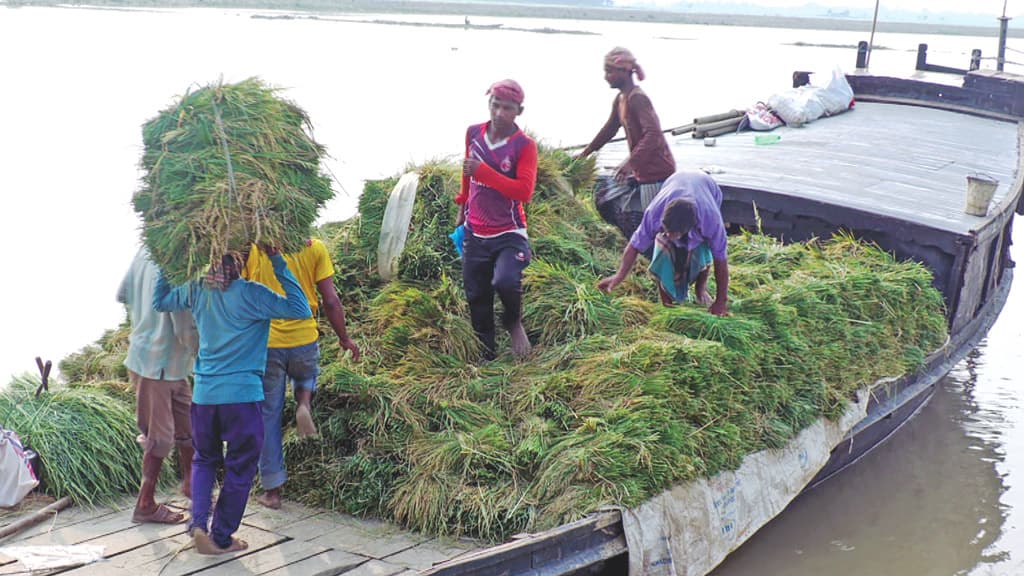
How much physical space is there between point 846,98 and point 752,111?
6.71 ft

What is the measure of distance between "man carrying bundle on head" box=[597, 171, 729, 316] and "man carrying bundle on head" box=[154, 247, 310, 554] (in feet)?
6.91

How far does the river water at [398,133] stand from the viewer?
621 cm

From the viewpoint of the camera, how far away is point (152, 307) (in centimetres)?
381

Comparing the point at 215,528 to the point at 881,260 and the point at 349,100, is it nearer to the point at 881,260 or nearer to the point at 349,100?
the point at 881,260

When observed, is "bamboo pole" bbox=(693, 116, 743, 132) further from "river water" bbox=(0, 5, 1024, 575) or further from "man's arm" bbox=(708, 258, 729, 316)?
"man's arm" bbox=(708, 258, 729, 316)

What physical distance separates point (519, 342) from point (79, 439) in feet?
6.77

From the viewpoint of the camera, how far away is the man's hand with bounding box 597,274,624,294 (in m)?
5.17

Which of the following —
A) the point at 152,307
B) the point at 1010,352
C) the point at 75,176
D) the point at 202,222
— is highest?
the point at 202,222

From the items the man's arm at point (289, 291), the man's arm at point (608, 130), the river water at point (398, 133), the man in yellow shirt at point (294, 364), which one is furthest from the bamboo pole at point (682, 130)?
the man's arm at point (289, 291)

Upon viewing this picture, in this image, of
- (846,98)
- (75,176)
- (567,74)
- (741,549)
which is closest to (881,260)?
(741,549)

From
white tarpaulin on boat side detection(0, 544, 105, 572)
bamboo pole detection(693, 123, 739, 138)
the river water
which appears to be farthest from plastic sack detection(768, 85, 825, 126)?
white tarpaulin on boat side detection(0, 544, 105, 572)

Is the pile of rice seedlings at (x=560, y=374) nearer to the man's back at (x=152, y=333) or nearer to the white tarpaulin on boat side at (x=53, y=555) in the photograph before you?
the man's back at (x=152, y=333)

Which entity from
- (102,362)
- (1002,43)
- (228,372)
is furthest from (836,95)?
(228,372)

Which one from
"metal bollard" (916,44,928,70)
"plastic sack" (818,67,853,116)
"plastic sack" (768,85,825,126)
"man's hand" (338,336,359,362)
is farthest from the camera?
"metal bollard" (916,44,928,70)
